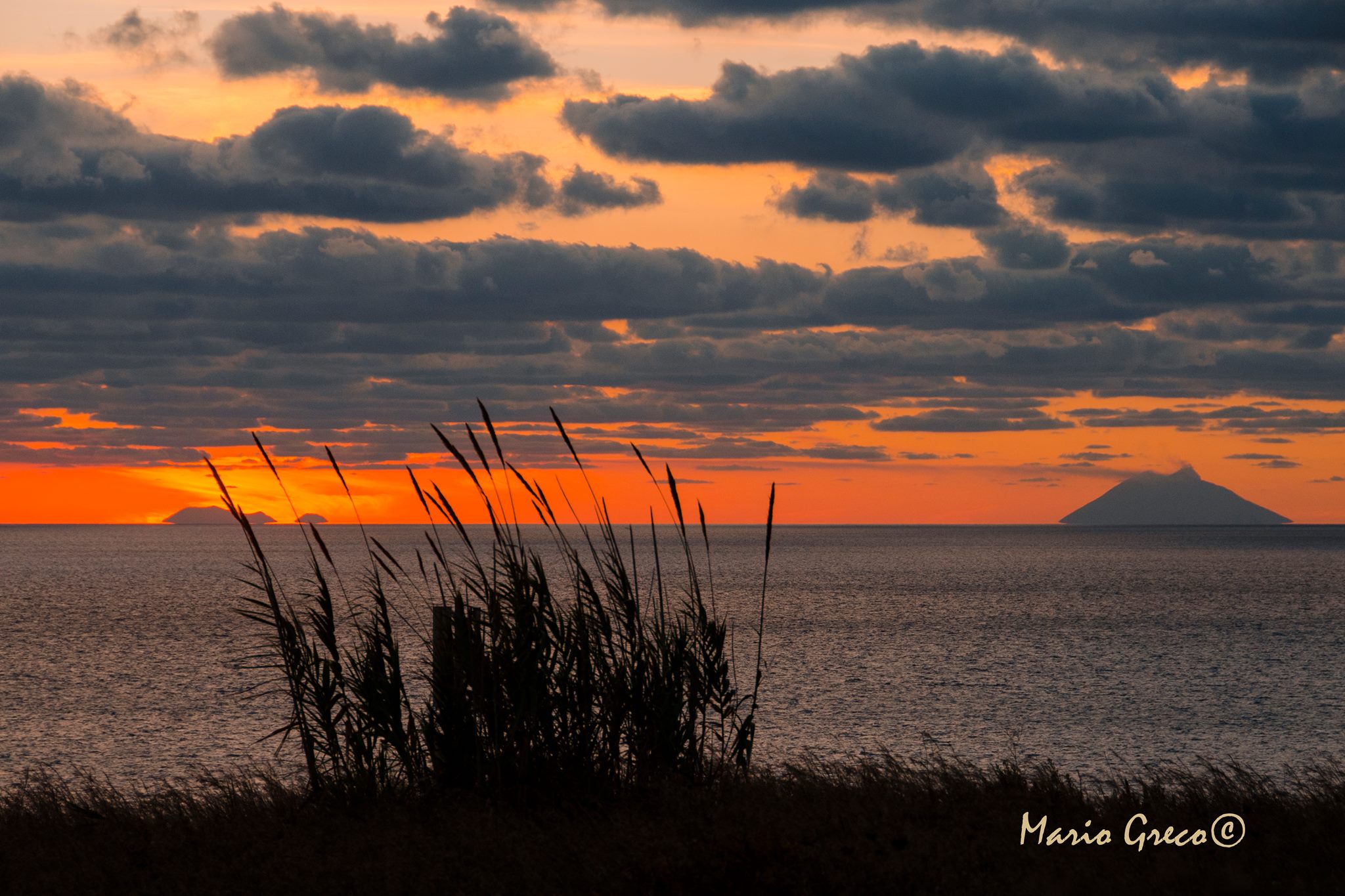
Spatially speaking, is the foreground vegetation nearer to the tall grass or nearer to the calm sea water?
the tall grass

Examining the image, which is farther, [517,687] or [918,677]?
[918,677]

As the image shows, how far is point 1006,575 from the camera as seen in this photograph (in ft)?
454

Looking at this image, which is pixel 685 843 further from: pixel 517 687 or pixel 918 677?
pixel 918 677

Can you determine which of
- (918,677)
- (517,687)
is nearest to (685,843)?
(517,687)

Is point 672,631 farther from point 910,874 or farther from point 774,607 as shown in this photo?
point 774,607

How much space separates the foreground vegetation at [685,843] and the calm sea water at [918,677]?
43.6ft

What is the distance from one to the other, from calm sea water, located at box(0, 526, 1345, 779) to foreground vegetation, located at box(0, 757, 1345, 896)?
1328cm

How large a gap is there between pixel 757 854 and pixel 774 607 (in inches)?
3026

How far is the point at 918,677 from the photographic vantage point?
149 ft

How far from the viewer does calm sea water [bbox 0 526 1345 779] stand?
29.9 m

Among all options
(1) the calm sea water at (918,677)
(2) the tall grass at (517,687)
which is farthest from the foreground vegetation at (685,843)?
(1) the calm sea water at (918,677)

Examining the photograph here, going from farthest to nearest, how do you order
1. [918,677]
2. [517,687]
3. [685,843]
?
[918,677] < [517,687] < [685,843]

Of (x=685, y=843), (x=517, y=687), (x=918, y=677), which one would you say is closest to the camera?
(x=685, y=843)

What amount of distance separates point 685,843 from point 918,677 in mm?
37676
